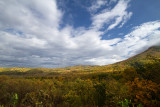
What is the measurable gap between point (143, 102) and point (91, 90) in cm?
302

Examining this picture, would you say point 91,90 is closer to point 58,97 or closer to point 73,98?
point 73,98

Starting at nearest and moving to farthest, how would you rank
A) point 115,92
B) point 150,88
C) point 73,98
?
point 150,88, point 115,92, point 73,98

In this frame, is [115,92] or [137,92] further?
[115,92]

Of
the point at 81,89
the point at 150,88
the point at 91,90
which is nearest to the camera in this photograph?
the point at 150,88

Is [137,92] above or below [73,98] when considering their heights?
above

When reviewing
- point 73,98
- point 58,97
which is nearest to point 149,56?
point 73,98

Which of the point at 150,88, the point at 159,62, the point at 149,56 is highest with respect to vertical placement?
the point at 149,56

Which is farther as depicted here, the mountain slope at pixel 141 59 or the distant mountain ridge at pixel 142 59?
the distant mountain ridge at pixel 142 59

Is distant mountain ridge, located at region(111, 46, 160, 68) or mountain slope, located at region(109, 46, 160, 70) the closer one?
mountain slope, located at region(109, 46, 160, 70)

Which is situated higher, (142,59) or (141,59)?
(141,59)

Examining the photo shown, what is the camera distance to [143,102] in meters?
3.60

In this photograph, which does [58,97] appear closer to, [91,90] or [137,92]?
[91,90]

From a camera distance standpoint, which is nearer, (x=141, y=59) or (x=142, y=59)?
(x=142, y=59)

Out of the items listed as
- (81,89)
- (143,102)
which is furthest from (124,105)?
(81,89)
